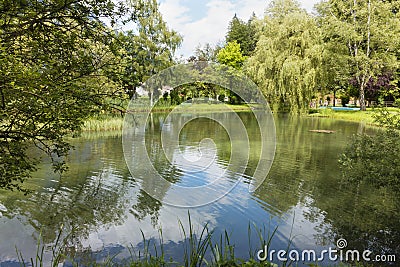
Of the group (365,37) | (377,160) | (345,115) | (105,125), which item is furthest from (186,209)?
(365,37)

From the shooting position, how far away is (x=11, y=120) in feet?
8.67

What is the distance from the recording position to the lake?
3973 millimetres

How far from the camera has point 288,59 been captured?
2002cm

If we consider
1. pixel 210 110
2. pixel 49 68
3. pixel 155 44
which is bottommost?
pixel 210 110

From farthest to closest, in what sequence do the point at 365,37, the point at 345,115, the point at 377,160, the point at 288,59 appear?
the point at 365,37, the point at 345,115, the point at 288,59, the point at 377,160

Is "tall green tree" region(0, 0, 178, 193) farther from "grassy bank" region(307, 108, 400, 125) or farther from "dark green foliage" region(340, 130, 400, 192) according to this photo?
"grassy bank" region(307, 108, 400, 125)

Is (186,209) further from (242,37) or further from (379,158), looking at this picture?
(242,37)

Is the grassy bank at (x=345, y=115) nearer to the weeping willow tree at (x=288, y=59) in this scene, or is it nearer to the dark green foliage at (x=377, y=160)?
the weeping willow tree at (x=288, y=59)

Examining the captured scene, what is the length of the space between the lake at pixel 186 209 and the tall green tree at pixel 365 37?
16055 mm

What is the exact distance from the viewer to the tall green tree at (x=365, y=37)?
69.2ft

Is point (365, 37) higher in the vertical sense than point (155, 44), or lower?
lower

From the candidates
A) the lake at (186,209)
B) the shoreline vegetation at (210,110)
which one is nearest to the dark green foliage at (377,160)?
the lake at (186,209)

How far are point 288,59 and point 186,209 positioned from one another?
1701 centimetres

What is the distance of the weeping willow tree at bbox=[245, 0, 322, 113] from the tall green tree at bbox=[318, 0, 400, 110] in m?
2.53
